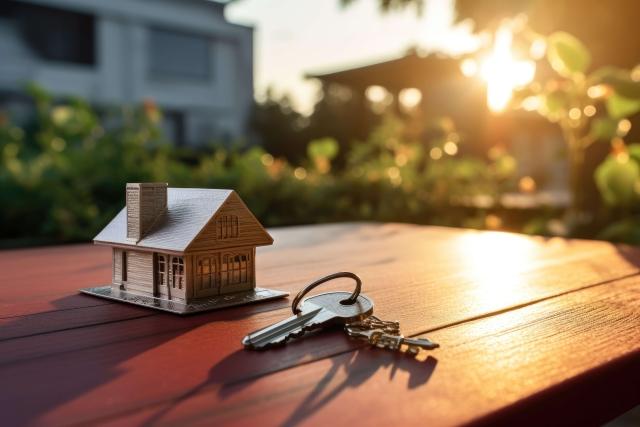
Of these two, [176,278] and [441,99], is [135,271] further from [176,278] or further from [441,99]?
[441,99]

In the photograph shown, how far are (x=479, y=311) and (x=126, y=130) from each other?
3.76 m

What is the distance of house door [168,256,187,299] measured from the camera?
0.98 meters

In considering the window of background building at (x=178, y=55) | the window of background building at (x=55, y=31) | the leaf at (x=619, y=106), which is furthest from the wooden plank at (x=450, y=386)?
the window of background building at (x=178, y=55)

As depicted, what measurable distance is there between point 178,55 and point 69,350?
17.0 meters

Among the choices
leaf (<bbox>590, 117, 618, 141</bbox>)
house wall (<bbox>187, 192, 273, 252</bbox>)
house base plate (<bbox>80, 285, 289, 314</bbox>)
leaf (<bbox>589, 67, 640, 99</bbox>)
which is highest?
leaf (<bbox>589, 67, 640, 99</bbox>)

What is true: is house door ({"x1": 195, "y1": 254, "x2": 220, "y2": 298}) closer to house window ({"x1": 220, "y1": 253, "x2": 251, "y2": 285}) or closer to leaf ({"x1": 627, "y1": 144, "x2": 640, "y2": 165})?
house window ({"x1": 220, "y1": 253, "x2": 251, "y2": 285})

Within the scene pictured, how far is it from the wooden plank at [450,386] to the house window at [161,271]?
0.95 feet

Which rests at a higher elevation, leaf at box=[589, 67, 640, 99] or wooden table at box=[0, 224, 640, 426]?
leaf at box=[589, 67, 640, 99]

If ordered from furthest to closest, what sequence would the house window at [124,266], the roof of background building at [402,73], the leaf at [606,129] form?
the roof of background building at [402,73]
the leaf at [606,129]
the house window at [124,266]

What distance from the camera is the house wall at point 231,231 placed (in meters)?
0.97

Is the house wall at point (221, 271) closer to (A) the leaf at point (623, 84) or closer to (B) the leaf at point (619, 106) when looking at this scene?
(A) the leaf at point (623, 84)

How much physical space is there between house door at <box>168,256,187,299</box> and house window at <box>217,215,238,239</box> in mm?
74

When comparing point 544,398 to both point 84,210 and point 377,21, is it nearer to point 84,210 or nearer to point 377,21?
point 84,210

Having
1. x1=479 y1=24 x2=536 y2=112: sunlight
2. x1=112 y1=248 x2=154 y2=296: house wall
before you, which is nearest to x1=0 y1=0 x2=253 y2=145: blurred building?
x1=479 y1=24 x2=536 y2=112: sunlight
